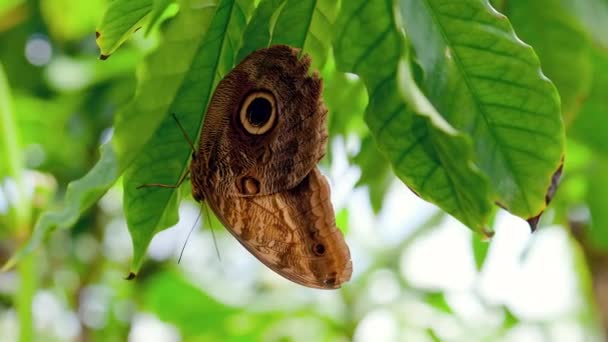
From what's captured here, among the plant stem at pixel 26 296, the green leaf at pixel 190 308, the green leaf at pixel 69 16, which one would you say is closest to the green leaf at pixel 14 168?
the plant stem at pixel 26 296

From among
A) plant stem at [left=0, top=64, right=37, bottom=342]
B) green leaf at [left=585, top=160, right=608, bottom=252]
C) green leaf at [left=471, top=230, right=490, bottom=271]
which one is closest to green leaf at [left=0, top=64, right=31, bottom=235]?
plant stem at [left=0, top=64, right=37, bottom=342]

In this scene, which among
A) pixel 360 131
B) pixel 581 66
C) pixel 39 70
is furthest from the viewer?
pixel 39 70

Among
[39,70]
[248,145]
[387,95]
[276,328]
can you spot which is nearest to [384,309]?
[276,328]

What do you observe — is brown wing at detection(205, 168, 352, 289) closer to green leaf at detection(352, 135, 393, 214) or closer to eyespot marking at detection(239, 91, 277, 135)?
eyespot marking at detection(239, 91, 277, 135)

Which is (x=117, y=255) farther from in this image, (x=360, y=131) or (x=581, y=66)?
(x=581, y=66)

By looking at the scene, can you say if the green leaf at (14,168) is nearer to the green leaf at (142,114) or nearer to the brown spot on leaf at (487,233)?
the green leaf at (142,114)

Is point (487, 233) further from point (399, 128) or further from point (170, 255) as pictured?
point (170, 255)
